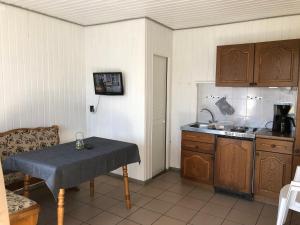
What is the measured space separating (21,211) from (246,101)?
10.4 ft

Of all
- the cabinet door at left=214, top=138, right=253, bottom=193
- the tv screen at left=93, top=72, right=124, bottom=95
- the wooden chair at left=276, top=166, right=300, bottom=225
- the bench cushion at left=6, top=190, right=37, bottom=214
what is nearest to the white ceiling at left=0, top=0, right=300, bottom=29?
the tv screen at left=93, top=72, right=124, bottom=95

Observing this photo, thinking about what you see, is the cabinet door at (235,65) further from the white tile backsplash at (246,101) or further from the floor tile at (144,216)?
the floor tile at (144,216)

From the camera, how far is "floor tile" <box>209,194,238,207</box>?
329 centimetres

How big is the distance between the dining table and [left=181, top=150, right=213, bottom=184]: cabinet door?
1.04m

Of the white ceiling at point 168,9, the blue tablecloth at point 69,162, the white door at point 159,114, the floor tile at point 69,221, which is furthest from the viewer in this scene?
the white door at point 159,114

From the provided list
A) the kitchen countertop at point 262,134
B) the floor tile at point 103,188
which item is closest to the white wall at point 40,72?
the floor tile at point 103,188

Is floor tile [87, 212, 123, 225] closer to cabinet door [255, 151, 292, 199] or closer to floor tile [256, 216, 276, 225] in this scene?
floor tile [256, 216, 276, 225]

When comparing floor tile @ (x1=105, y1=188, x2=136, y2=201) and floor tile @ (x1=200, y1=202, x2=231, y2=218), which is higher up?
floor tile @ (x1=105, y1=188, x2=136, y2=201)

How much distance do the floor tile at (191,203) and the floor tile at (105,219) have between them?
84 cm

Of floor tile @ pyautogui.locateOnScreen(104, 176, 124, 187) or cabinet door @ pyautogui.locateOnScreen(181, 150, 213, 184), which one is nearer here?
cabinet door @ pyautogui.locateOnScreen(181, 150, 213, 184)

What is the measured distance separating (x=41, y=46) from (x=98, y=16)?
2.95 ft

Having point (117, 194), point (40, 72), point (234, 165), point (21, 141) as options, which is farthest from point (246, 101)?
point (21, 141)

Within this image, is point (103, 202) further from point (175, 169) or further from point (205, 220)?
point (175, 169)

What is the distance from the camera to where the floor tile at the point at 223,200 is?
329 centimetres
